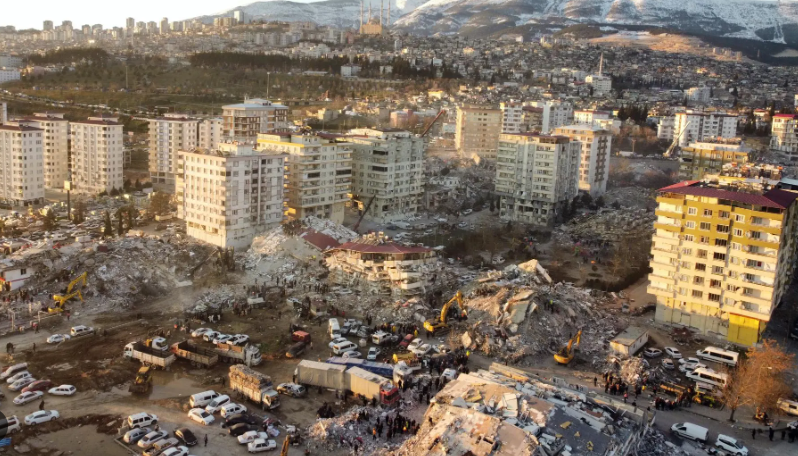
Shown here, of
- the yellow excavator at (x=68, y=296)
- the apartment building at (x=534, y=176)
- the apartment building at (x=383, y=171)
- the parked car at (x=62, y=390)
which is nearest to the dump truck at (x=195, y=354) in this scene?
the parked car at (x=62, y=390)

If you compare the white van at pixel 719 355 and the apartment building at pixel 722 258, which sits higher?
the apartment building at pixel 722 258

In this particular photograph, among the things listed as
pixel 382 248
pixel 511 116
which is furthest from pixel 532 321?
pixel 511 116

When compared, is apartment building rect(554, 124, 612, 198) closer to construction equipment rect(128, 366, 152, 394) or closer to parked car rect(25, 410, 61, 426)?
construction equipment rect(128, 366, 152, 394)

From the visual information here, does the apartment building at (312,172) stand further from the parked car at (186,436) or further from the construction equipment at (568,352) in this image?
the parked car at (186,436)

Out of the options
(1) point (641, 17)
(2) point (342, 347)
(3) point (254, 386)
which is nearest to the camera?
(3) point (254, 386)

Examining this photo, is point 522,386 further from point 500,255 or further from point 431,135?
point 431,135

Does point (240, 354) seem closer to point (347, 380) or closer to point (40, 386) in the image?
point (347, 380)
